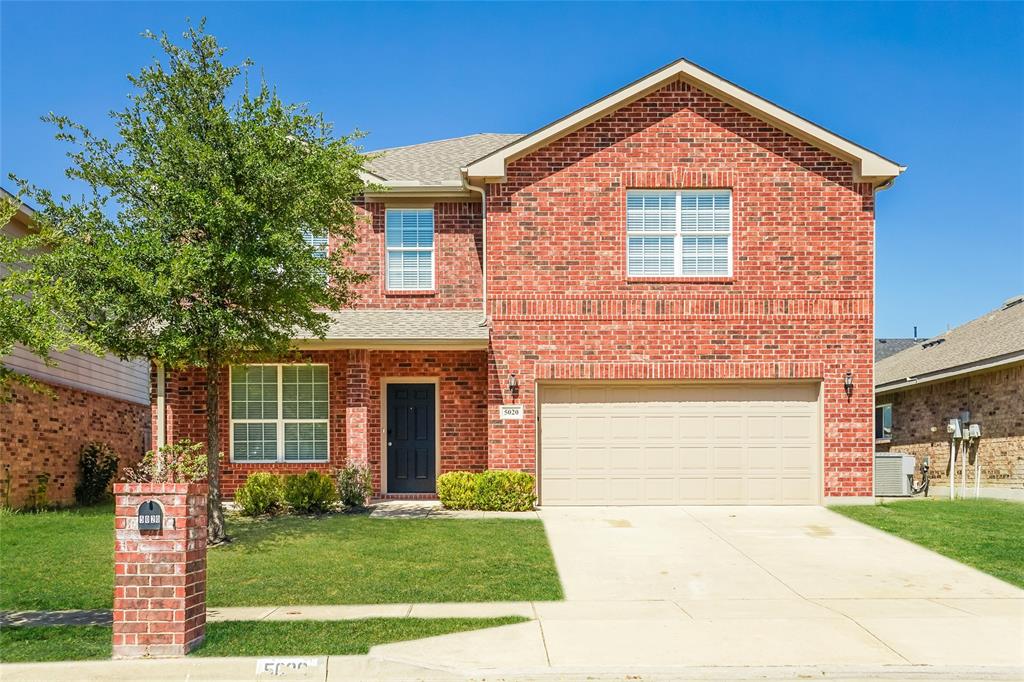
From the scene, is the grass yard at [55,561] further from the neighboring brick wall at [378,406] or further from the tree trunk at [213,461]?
the neighboring brick wall at [378,406]

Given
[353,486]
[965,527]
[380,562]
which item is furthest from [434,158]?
[965,527]

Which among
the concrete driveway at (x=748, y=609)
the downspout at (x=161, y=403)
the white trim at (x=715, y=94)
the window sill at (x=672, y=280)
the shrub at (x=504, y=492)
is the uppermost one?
the white trim at (x=715, y=94)

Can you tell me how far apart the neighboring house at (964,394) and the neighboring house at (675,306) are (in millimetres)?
5485

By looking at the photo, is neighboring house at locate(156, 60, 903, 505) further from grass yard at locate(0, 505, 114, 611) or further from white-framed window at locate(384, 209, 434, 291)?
grass yard at locate(0, 505, 114, 611)

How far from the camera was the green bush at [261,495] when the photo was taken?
16.3m

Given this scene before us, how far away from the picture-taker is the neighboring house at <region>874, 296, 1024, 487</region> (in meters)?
20.2

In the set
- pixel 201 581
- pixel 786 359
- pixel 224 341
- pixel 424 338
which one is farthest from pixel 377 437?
pixel 201 581

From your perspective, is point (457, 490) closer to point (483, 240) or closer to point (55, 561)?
point (483, 240)

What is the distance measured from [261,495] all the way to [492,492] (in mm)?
4071

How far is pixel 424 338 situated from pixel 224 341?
428 cm

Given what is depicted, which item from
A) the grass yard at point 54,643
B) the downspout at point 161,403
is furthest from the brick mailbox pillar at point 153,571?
the downspout at point 161,403

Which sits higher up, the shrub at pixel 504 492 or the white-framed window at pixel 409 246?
the white-framed window at pixel 409 246

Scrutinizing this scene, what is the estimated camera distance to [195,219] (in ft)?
41.8

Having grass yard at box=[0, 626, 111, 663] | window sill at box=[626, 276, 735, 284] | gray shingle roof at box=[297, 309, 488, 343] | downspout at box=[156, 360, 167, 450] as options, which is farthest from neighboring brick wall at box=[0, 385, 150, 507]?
window sill at box=[626, 276, 735, 284]
